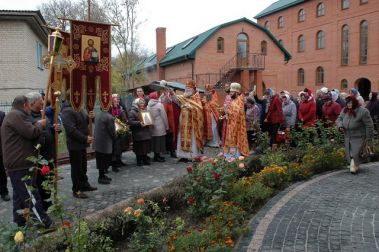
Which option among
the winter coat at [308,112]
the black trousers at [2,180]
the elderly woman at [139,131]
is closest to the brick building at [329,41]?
the winter coat at [308,112]

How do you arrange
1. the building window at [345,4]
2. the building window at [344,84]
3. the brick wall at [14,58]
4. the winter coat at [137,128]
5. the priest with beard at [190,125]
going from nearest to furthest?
the winter coat at [137,128]
the priest with beard at [190,125]
the brick wall at [14,58]
the building window at [345,4]
the building window at [344,84]

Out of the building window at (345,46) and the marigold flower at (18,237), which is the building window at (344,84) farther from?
the marigold flower at (18,237)

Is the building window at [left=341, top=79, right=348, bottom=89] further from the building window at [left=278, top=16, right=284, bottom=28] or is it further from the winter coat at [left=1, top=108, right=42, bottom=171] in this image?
the winter coat at [left=1, top=108, right=42, bottom=171]

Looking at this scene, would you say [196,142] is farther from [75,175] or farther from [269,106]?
[75,175]

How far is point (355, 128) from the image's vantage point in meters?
9.05

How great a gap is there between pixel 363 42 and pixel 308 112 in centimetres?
2956

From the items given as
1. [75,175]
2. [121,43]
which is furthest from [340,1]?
[75,175]

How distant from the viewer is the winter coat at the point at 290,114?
458 inches

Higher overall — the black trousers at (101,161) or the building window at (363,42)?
the building window at (363,42)

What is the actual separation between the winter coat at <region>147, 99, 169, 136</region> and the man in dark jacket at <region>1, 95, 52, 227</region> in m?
5.19

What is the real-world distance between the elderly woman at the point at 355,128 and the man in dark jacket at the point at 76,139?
5897mm

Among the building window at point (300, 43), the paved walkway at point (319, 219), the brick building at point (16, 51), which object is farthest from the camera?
the building window at point (300, 43)

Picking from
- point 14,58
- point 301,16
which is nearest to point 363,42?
point 301,16

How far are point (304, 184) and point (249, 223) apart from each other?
8.91ft
